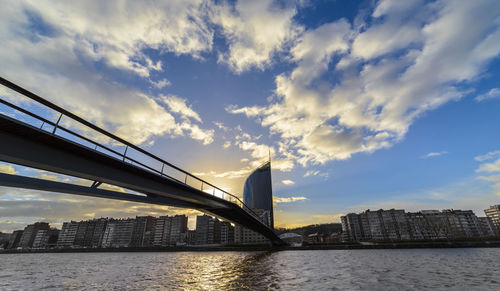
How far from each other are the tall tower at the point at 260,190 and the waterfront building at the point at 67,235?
152439mm

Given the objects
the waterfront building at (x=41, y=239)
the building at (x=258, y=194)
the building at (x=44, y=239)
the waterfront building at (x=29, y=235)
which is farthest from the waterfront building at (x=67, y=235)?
the building at (x=258, y=194)

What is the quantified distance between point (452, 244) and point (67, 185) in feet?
277

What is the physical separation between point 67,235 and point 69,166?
749ft

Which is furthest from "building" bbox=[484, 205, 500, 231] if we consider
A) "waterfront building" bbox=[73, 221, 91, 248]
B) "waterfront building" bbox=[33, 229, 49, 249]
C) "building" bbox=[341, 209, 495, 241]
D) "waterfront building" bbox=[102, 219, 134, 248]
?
"waterfront building" bbox=[33, 229, 49, 249]

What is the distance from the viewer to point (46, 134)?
9992mm

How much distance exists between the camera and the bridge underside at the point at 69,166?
31.6 feet

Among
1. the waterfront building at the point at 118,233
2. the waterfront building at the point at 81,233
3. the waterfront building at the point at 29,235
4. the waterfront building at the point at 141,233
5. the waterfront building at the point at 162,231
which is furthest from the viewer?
the waterfront building at the point at 29,235

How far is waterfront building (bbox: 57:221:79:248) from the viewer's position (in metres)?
169

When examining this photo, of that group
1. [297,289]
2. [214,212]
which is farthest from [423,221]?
[297,289]

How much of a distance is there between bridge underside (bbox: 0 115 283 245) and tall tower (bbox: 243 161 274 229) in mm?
119359

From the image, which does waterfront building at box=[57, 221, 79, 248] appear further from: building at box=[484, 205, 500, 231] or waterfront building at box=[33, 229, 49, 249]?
building at box=[484, 205, 500, 231]

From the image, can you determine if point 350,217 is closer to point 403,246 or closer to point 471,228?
point 471,228

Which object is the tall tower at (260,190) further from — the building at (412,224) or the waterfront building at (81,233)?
the waterfront building at (81,233)

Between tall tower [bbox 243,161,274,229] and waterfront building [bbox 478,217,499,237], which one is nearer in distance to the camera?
tall tower [bbox 243,161,274,229]
